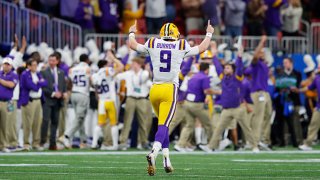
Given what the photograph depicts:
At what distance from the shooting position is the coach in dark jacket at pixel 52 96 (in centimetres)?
2566

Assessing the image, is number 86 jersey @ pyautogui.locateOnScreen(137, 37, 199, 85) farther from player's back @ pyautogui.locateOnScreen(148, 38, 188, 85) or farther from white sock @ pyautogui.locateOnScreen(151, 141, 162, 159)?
white sock @ pyautogui.locateOnScreen(151, 141, 162, 159)

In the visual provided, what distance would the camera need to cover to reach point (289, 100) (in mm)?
27953

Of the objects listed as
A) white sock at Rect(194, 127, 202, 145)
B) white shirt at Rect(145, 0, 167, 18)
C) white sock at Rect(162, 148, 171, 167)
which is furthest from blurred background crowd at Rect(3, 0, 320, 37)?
white sock at Rect(162, 148, 171, 167)

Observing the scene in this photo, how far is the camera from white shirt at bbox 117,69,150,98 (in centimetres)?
2655

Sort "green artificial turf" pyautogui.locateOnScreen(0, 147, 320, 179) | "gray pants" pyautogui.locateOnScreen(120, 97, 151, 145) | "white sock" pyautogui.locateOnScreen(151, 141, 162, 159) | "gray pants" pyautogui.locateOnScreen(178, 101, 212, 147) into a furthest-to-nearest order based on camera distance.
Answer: "gray pants" pyautogui.locateOnScreen(120, 97, 151, 145) < "gray pants" pyautogui.locateOnScreen(178, 101, 212, 147) < "white sock" pyautogui.locateOnScreen(151, 141, 162, 159) < "green artificial turf" pyautogui.locateOnScreen(0, 147, 320, 179)

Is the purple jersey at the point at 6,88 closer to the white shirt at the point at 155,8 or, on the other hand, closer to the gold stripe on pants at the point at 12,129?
the gold stripe on pants at the point at 12,129

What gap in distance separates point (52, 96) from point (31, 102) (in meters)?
0.59

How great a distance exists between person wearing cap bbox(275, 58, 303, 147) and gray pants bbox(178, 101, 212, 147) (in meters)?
2.95

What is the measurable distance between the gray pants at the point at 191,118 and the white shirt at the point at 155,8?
20.6 feet

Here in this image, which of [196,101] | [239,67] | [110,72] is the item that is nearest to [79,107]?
[110,72]

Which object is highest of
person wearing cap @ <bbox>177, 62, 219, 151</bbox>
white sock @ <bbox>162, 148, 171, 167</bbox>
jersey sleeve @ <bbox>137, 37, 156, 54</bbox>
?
jersey sleeve @ <bbox>137, 37, 156, 54</bbox>

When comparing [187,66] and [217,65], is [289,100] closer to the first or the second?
[217,65]

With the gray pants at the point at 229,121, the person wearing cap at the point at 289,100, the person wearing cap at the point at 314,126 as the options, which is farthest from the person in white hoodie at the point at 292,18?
the gray pants at the point at 229,121

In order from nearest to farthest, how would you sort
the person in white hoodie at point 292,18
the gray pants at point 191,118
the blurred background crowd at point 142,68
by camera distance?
the gray pants at point 191,118 → the blurred background crowd at point 142,68 → the person in white hoodie at point 292,18
